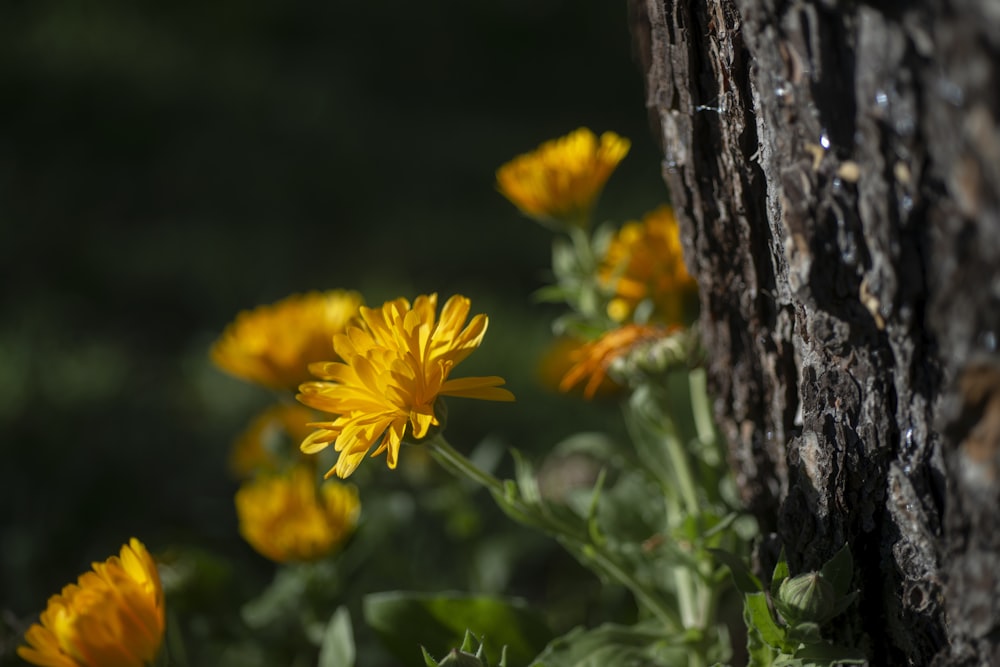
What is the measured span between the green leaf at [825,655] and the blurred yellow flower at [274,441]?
118cm

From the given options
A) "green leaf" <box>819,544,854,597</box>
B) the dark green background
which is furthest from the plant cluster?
the dark green background

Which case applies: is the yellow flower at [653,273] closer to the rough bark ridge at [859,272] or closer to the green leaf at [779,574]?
the rough bark ridge at [859,272]

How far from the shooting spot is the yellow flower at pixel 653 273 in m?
1.73

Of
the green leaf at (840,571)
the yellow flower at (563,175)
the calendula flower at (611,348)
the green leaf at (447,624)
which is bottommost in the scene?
the green leaf at (447,624)

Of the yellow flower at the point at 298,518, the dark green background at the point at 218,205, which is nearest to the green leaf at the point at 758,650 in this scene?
the yellow flower at the point at 298,518

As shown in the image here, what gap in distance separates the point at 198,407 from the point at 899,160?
2.66 meters

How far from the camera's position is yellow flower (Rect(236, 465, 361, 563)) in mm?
1884

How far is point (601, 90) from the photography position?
4699 millimetres

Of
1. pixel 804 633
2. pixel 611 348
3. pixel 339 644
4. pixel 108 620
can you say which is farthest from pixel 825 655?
pixel 108 620

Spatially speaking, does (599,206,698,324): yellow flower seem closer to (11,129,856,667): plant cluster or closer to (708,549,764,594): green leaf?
(11,129,856,667): plant cluster

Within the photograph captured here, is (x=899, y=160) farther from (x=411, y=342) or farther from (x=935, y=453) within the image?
(x=411, y=342)

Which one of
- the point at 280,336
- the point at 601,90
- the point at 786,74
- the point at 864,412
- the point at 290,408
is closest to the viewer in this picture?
the point at 786,74

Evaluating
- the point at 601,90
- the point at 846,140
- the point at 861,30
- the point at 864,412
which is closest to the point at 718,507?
the point at 864,412

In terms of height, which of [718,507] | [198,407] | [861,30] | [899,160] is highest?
[861,30]
